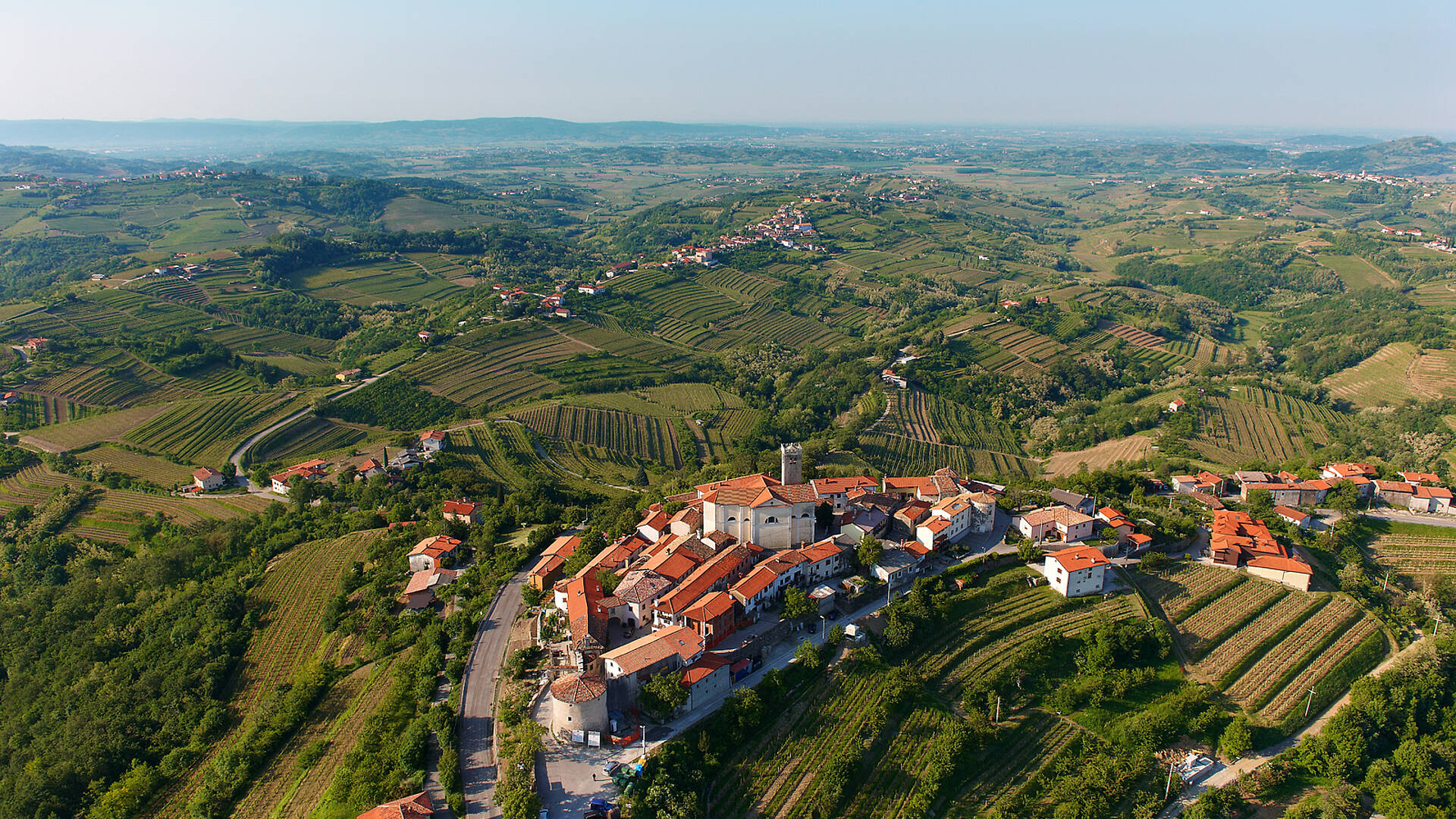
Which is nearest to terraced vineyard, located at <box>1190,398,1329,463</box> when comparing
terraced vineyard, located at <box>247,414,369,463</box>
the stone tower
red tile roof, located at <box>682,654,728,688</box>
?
the stone tower

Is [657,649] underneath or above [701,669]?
above

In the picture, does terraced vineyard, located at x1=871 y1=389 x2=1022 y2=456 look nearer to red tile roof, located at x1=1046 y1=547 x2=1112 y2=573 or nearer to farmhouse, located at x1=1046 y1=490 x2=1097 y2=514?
farmhouse, located at x1=1046 y1=490 x2=1097 y2=514

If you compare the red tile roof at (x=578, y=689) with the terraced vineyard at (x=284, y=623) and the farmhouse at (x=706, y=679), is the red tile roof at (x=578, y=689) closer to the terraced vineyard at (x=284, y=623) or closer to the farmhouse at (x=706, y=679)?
the farmhouse at (x=706, y=679)

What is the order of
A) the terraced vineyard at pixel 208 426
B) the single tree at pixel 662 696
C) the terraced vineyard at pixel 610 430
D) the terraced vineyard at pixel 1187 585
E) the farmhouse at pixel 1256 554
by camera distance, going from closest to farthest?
the single tree at pixel 662 696 → the terraced vineyard at pixel 1187 585 → the farmhouse at pixel 1256 554 → the terraced vineyard at pixel 208 426 → the terraced vineyard at pixel 610 430

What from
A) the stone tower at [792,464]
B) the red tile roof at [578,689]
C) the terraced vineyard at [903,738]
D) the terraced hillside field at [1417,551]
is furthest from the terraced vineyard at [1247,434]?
the red tile roof at [578,689]

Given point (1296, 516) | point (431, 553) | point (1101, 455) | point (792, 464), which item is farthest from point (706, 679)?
point (1101, 455)

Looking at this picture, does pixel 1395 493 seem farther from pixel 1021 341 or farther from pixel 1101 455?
pixel 1021 341

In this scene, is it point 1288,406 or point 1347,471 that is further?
point 1288,406
